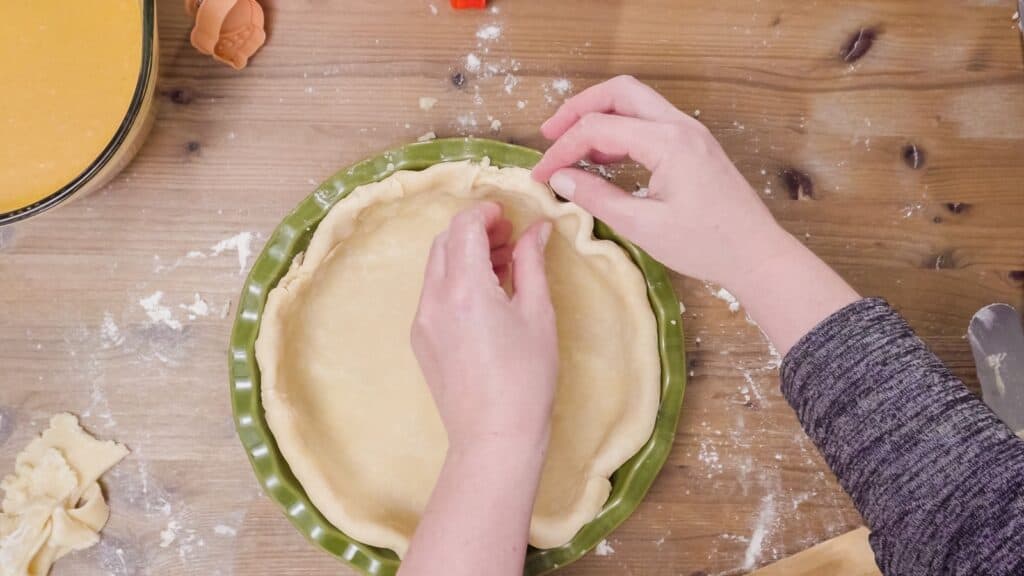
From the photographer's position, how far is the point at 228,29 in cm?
Answer: 114

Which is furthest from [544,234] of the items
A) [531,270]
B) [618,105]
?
[618,105]

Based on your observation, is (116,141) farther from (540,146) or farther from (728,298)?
(728,298)

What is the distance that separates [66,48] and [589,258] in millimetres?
798

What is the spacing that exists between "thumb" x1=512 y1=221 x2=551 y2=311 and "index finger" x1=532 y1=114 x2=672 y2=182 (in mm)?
106

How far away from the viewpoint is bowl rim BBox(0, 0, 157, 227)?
3.17 feet

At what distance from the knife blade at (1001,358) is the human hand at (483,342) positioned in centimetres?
70

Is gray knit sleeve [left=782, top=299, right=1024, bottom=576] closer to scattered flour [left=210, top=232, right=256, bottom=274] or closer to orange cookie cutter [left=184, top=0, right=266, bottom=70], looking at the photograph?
scattered flour [left=210, top=232, right=256, bottom=274]

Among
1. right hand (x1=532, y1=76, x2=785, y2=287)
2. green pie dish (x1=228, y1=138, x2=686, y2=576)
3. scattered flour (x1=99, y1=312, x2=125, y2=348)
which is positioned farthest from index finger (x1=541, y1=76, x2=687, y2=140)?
scattered flour (x1=99, y1=312, x2=125, y2=348)

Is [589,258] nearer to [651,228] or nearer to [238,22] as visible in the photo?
[651,228]

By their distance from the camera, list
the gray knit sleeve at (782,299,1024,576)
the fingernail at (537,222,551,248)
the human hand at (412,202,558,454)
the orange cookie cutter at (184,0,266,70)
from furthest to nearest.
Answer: the orange cookie cutter at (184,0,266,70)
the fingernail at (537,222,551,248)
the human hand at (412,202,558,454)
the gray knit sleeve at (782,299,1024,576)

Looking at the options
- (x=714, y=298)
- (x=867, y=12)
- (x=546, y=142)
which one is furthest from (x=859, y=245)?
(x=546, y=142)

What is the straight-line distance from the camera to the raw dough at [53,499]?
1062mm

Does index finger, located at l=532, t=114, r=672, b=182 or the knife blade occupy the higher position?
index finger, located at l=532, t=114, r=672, b=182

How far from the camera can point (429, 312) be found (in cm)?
94
